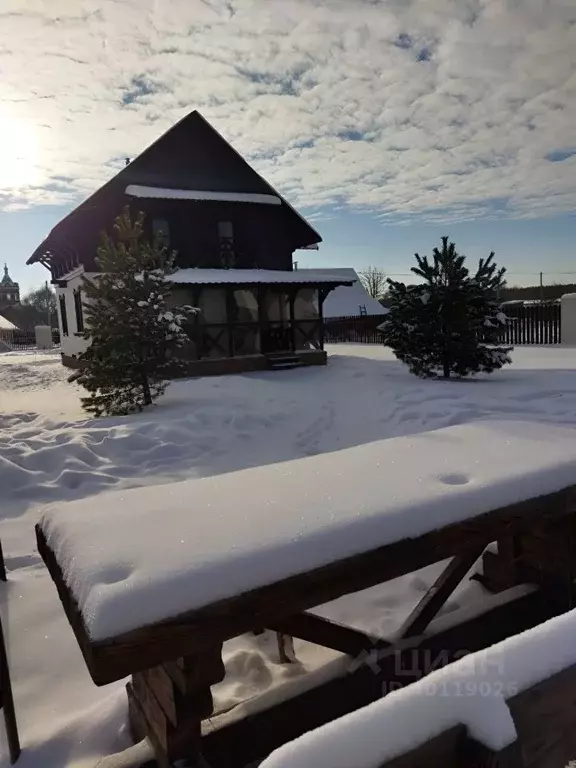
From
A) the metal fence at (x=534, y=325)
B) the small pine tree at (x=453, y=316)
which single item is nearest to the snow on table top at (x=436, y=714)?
the small pine tree at (x=453, y=316)

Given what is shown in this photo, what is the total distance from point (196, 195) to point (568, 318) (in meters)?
13.0

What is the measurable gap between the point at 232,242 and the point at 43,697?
16.6 meters

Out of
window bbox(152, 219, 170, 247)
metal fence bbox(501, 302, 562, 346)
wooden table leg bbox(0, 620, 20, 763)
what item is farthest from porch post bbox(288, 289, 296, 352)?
wooden table leg bbox(0, 620, 20, 763)

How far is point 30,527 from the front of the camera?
15.4ft

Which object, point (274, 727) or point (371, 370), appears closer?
point (274, 727)

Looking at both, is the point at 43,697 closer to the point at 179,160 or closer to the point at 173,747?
the point at 173,747

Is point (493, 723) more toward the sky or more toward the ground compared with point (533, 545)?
more toward the sky

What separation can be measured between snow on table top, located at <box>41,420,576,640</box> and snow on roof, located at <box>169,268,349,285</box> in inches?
511

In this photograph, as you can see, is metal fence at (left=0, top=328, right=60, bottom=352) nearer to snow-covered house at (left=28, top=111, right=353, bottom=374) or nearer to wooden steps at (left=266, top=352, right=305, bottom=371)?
snow-covered house at (left=28, top=111, right=353, bottom=374)

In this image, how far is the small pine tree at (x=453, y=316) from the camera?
1095cm

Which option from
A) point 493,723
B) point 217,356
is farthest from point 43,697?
point 217,356

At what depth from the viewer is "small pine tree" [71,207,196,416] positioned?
928cm

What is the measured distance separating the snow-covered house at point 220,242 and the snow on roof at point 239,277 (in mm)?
34

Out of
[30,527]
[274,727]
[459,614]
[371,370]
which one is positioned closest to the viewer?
[274,727]
